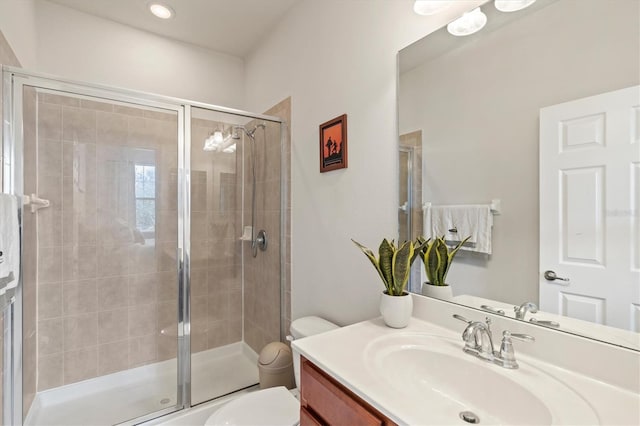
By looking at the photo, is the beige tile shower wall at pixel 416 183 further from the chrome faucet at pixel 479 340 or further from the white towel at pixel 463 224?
the chrome faucet at pixel 479 340

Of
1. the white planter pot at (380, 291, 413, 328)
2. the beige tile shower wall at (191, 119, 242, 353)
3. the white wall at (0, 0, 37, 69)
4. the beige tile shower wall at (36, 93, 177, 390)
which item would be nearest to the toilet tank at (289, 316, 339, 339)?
the white planter pot at (380, 291, 413, 328)

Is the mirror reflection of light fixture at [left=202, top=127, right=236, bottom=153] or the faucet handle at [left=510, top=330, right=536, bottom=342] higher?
the mirror reflection of light fixture at [left=202, top=127, right=236, bottom=153]

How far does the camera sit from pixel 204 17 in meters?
2.18

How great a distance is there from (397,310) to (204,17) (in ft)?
7.76

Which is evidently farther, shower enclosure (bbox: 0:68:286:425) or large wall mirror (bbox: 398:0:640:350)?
shower enclosure (bbox: 0:68:286:425)

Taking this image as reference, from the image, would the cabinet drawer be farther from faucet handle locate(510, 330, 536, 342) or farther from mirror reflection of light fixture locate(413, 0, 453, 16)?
mirror reflection of light fixture locate(413, 0, 453, 16)

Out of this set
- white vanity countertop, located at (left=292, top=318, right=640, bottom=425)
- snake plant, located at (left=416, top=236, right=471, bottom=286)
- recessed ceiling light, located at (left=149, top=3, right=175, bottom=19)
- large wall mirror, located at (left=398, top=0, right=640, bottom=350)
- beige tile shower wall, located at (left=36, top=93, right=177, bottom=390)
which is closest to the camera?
white vanity countertop, located at (left=292, top=318, right=640, bottom=425)

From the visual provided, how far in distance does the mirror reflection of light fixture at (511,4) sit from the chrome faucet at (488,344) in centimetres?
100

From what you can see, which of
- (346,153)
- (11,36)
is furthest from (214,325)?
(11,36)

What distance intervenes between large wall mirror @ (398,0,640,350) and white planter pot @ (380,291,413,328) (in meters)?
0.17

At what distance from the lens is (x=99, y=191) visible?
2.06m

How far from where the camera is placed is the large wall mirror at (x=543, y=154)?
0.76 meters

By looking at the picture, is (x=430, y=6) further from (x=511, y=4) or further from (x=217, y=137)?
(x=217, y=137)

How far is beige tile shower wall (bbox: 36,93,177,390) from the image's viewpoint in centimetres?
194
